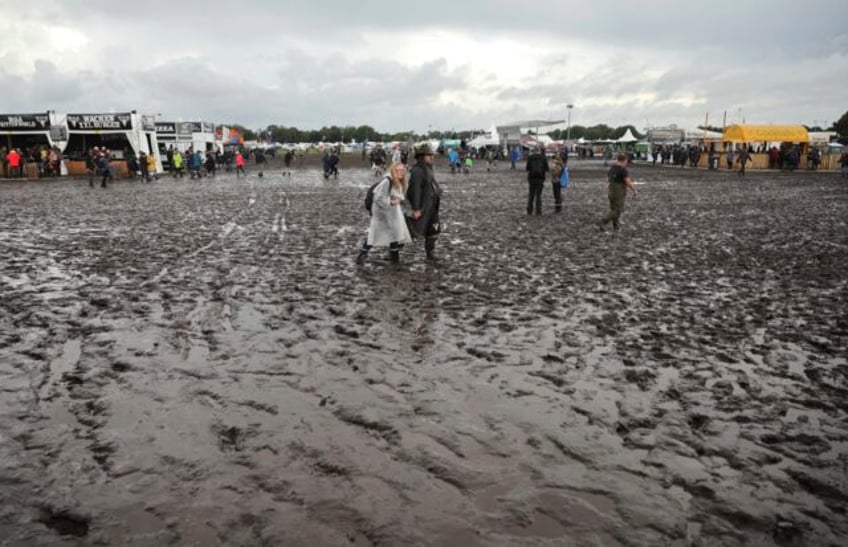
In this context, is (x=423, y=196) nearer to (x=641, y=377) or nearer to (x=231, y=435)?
(x=641, y=377)

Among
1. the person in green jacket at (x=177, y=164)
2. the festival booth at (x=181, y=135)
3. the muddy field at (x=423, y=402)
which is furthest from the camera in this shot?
the festival booth at (x=181, y=135)

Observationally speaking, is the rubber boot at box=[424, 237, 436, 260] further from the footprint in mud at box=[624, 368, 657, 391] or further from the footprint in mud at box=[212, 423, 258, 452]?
the footprint in mud at box=[212, 423, 258, 452]

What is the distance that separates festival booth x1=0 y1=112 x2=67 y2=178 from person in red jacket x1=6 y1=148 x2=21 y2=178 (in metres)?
0.34

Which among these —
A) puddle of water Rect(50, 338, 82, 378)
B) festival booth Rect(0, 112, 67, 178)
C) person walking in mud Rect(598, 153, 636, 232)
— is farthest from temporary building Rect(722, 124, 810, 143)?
puddle of water Rect(50, 338, 82, 378)

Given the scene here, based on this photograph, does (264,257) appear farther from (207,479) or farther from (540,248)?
(207,479)

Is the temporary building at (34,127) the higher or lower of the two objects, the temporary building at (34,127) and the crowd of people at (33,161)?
the higher

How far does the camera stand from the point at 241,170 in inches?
1816

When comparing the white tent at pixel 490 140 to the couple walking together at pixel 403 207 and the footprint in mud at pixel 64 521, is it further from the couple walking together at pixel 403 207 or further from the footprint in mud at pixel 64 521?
the footprint in mud at pixel 64 521

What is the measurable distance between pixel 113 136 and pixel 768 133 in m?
43.8

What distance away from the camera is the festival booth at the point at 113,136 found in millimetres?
36812

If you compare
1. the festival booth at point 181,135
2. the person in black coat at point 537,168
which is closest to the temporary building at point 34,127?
the festival booth at point 181,135

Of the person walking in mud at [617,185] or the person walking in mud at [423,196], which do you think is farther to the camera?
the person walking in mud at [617,185]

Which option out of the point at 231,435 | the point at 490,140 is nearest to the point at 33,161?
the point at 231,435

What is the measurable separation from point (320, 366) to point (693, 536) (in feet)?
10.4
